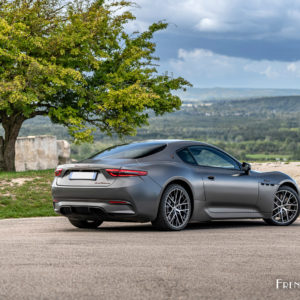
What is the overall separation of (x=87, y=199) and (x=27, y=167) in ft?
89.5

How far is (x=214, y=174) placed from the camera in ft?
35.1

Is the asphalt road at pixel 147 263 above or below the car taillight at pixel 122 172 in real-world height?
below

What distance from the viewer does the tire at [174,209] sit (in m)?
9.81

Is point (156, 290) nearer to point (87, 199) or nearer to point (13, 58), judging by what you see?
point (87, 199)

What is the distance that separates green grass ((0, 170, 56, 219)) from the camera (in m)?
15.3

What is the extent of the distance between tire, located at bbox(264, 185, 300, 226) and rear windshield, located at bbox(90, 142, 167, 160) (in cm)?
258

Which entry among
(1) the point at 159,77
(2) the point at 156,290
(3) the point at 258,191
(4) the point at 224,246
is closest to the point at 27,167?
(1) the point at 159,77

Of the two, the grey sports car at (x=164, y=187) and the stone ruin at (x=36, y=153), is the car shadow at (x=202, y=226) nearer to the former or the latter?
the grey sports car at (x=164, y=187)

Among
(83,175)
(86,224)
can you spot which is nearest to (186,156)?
(83,175)

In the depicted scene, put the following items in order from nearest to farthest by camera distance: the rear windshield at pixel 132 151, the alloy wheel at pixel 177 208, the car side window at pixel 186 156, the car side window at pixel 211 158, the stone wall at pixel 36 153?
1. the alloy wheel at pixel 177 208
2. the rear windshield at pixel 132 151
3. the car side window at pixel 186 156
4. the car side window at pixel 211 158
5. the stone wall at pixel 36 153

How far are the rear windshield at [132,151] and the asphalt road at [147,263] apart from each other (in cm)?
120

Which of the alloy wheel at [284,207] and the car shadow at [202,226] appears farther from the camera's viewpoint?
the alloy wheel at [284,207]

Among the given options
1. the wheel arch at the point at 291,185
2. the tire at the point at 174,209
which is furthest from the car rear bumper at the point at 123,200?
the wheel arch at the point at 291,185

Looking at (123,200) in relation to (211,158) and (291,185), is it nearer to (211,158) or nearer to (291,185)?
(211,158)
